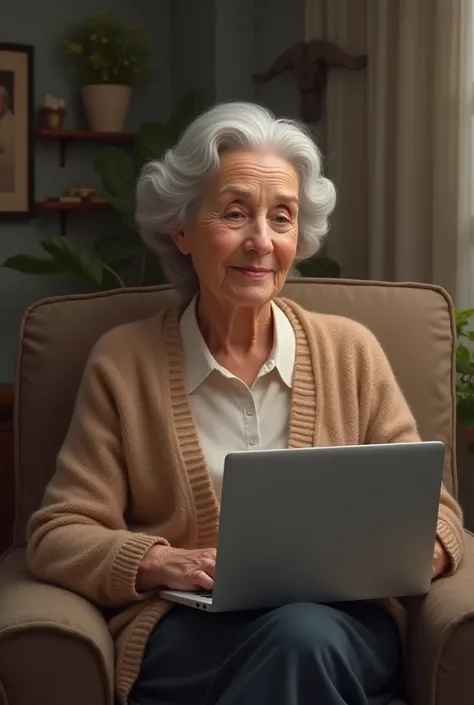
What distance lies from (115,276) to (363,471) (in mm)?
2163

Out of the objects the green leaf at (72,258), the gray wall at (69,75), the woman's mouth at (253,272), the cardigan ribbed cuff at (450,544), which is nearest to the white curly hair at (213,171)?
the woman's mouth at (253,272)

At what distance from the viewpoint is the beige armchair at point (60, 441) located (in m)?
1.43

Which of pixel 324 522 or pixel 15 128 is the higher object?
pixel 15 128

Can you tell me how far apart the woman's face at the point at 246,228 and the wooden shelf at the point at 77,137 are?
6.61ft

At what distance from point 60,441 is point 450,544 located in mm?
691

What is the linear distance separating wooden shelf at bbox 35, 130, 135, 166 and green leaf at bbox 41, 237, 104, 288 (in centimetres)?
61

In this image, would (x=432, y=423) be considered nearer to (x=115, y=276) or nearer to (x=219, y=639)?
(x=219, y=639)

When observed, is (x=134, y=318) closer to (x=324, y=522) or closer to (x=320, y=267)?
(x=324, y=522)

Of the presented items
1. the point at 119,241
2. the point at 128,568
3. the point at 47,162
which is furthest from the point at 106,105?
the point at 128,568

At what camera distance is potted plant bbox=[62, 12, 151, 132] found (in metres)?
3.62

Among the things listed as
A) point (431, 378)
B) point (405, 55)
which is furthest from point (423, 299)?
point (405, 55)

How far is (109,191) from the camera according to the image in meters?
3.40

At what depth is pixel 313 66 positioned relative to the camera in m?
3.23

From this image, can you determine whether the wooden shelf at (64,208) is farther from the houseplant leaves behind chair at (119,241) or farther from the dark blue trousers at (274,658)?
the dark blue trousers at (274,658)
